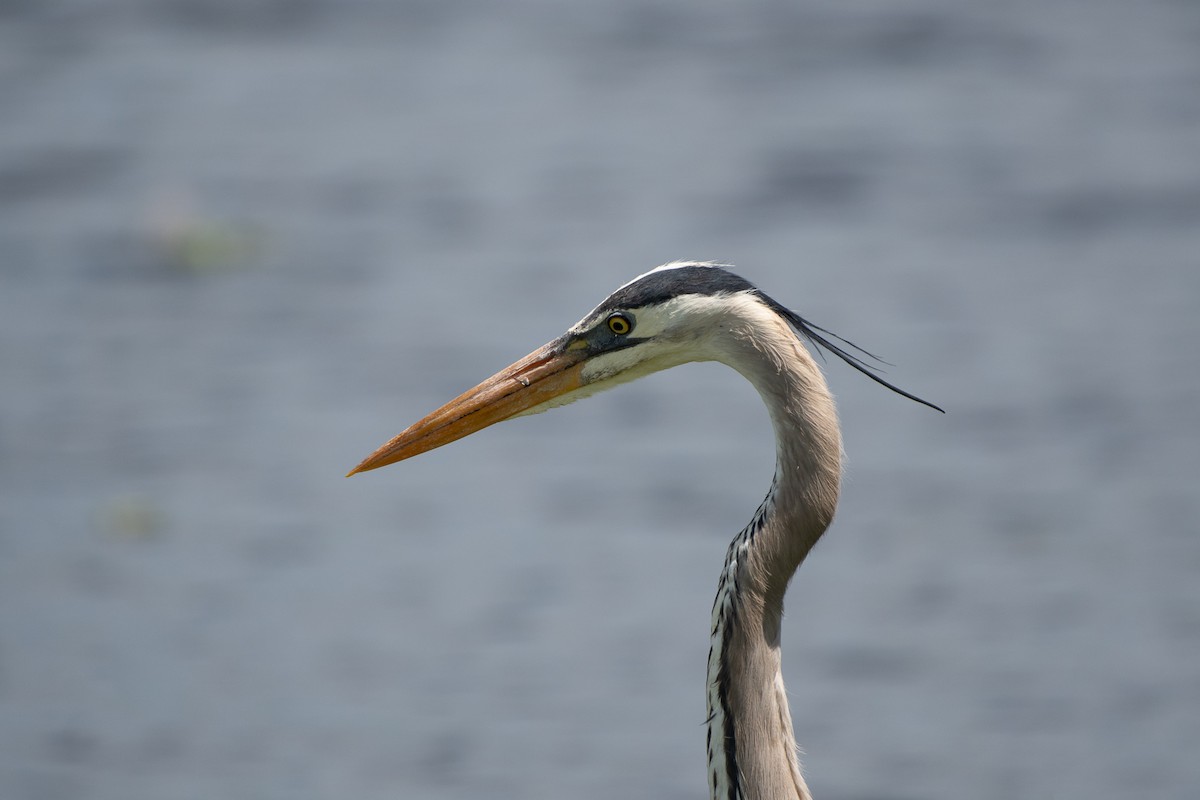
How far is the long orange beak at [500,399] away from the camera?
382 centimetres

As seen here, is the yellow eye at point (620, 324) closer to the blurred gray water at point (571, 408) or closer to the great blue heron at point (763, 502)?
the great blue heron at point (763, 502)

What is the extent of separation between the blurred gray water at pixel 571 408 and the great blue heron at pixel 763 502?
1.89m

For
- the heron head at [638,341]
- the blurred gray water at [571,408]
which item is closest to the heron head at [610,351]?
the heron head at [638,341]

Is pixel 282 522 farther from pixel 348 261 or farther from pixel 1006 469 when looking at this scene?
pixel 1006 469

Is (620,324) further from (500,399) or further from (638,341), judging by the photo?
(500,399)

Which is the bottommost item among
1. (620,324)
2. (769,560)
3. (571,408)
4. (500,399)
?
(769,560)

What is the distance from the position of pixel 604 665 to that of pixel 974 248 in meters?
3.76

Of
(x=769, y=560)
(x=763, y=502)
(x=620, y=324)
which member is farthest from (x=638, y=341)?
(x=769, y=560)

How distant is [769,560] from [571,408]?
182 inches

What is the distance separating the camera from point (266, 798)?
5.65m

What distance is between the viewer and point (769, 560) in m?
3.46

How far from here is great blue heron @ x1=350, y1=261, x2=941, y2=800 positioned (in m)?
3.44

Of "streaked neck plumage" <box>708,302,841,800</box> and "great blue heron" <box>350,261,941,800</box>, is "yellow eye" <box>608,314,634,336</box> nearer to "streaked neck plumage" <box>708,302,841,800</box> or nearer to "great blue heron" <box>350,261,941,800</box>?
"great blue heron" <box>350,261,941,800</box>

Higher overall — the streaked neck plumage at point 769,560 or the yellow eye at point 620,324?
the yellow eye at point 620,324
